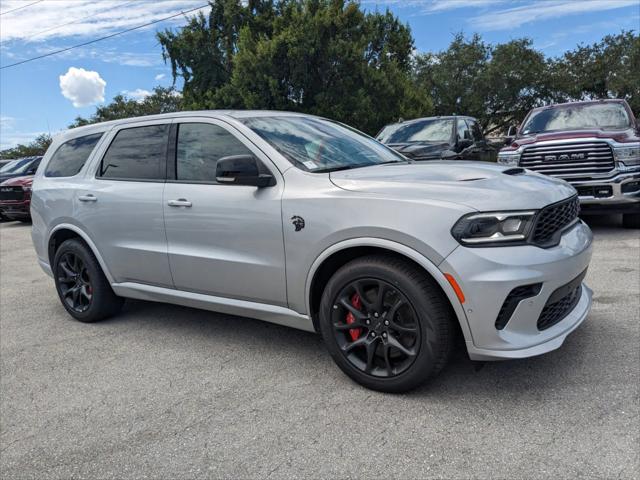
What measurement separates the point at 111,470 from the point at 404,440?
4.69 ft

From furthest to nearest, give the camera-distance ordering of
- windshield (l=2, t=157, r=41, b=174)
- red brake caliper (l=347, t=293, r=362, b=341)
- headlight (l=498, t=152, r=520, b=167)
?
windshield (l=2, t=157, r=41, b=174) → headlight (l=498, t=152, r=520, b=167) → red brake caliper (l=347, t=293, r=362, b=341)

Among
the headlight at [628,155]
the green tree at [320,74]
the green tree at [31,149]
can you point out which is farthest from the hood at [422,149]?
the green tree at [31,149]

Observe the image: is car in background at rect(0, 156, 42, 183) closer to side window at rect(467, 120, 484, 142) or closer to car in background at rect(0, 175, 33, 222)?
car in background at rect(0, 175, 33, 222)

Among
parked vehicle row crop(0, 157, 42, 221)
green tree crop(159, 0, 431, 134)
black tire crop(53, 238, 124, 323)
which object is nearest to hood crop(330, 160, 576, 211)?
black tire crop(53, 238, 124, 323)

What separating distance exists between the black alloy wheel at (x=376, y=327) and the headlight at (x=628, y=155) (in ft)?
17.9

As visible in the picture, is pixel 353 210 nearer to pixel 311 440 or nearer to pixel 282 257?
pixel 282 257

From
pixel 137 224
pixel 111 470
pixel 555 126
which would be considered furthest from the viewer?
pixel 555 126

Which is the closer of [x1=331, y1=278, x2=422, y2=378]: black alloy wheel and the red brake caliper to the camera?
[x1=331, y1=278, x2=422, y2=378]: black alloy wheel

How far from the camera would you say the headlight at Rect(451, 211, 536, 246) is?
2.78 metres

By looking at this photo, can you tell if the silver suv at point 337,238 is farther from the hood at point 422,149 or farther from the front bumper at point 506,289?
the hood at point 422,149

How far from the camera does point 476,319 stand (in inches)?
110

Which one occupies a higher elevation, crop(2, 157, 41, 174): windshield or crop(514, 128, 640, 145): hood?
crop(514, 128, 640, 145): hood

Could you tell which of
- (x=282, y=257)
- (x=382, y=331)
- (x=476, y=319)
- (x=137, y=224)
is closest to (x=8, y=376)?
(x=137, y=224)

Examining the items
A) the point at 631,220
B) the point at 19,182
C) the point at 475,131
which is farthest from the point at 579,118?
the point at 19,182
